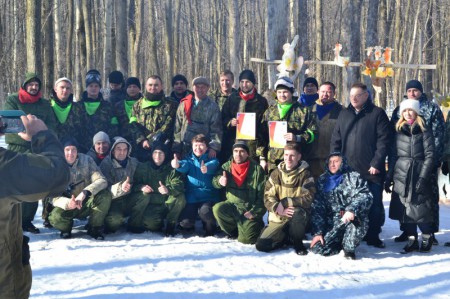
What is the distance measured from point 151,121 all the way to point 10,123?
4.03 m

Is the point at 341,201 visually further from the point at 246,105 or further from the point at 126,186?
the point at 126,186

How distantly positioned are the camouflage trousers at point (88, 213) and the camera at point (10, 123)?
3.46 meters

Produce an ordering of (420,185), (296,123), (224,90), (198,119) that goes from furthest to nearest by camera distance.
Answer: (224,90) < (198,119) < (296,123) < (420,185)

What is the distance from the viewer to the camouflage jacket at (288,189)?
→ 5512 mm

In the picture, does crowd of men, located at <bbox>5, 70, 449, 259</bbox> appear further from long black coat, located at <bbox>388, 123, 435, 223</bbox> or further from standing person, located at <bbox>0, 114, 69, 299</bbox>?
standing person, located at <bbox>0, 114, 69, 299</bbox>

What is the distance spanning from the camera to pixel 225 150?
6625mm

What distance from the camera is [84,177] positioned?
586 centimetres

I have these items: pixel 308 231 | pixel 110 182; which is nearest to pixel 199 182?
pixel 110 182

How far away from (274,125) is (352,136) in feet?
2.92

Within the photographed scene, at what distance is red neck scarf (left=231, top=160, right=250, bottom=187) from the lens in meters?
5.87

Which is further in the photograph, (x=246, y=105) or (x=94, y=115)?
(x=94, y=115)

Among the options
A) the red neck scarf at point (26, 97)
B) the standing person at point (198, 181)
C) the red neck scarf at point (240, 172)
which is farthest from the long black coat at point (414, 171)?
the red neck scarf at point (26, 97)

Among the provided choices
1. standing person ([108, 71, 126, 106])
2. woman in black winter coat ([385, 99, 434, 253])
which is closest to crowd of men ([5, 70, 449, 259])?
woman in black winter coat ([385, 99, 434, 253])

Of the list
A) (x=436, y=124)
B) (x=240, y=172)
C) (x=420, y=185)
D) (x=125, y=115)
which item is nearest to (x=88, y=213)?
(x=125, y=115)
